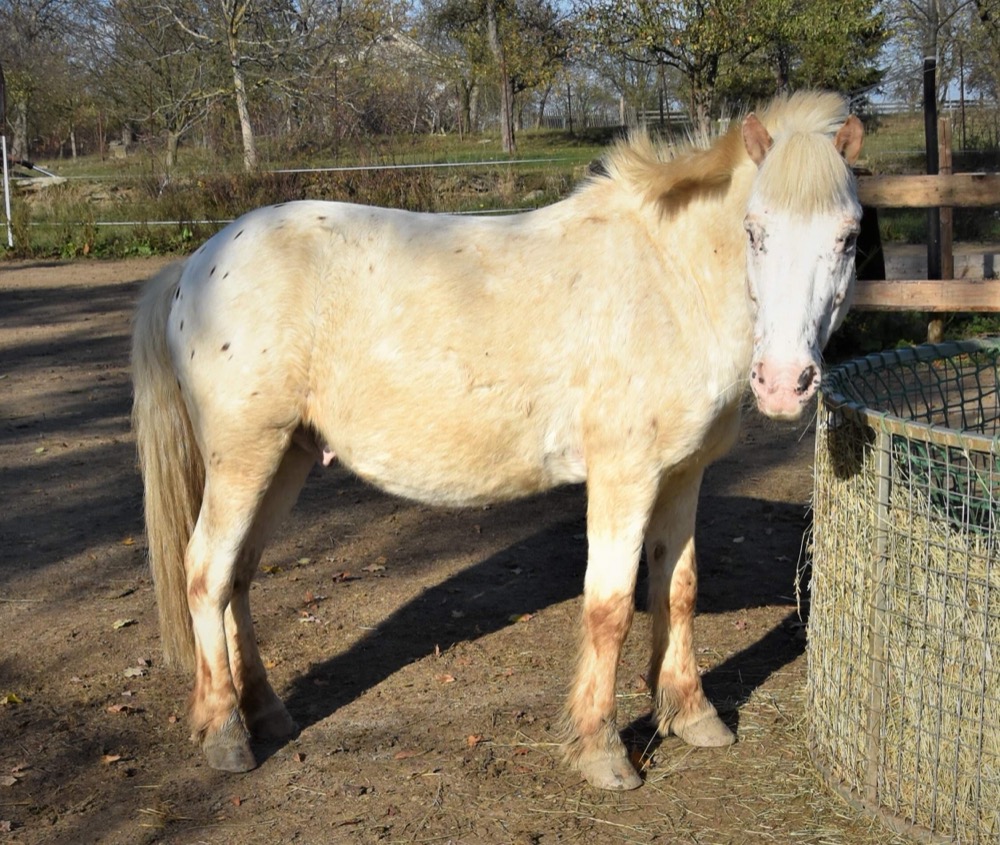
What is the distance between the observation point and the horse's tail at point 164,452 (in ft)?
12.3

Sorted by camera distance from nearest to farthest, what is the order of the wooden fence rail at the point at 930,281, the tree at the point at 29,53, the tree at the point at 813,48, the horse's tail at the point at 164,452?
the horse's tail at the point at 164,452, the wooden fence rail at the point at 930,281, the tree at the point at 813,48, the tree at the point at 29,53

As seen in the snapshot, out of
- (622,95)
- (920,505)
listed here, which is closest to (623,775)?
(920,505)

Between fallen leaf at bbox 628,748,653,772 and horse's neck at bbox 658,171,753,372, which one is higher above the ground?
horse's neck at bbox 658,171,753,372

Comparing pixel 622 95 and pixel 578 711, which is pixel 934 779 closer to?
pixel 578 711

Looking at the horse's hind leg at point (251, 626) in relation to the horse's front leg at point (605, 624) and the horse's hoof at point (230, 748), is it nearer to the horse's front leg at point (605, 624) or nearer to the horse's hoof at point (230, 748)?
the horse's hoof at point (230, 748)

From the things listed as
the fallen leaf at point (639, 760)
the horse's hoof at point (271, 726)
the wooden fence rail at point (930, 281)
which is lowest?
the fallen leaf at point (639, 760)

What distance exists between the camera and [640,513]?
3.23 meters

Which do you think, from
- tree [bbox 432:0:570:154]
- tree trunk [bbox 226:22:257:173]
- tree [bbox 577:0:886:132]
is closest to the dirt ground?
tree trunk [bbox 226:22:257:173]

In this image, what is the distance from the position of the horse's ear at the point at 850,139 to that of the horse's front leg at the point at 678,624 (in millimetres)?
1186

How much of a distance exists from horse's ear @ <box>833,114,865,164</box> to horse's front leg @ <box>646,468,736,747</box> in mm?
1186

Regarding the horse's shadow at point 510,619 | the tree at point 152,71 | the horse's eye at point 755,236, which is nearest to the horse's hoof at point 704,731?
the horse's shadow at point 510,619

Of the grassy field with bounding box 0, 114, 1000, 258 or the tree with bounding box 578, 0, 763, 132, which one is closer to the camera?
the grassy field with bounding box 0, 114, 1000, 258

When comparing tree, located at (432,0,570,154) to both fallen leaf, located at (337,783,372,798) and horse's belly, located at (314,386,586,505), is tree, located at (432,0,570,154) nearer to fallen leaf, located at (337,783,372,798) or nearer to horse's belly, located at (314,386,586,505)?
horse's belly, located at (314,386,586,505)

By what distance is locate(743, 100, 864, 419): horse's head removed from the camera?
267 centimetres
